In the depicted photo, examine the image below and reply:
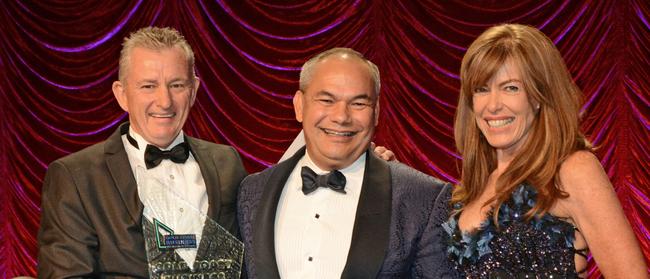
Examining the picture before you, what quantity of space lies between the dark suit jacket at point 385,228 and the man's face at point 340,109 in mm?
120

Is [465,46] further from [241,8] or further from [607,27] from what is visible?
[241,8]

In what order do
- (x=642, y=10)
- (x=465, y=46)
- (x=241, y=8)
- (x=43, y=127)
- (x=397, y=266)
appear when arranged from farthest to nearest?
(x=43, y=127), (x=241, y=8), (x=465, y=46), (x=642, y=10), (x=397, y=266)

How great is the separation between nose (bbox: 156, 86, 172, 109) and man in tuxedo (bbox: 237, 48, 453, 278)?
0.42 metres

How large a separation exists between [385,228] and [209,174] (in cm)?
73

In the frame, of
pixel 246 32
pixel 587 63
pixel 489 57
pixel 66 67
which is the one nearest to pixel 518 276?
pixel 489 57

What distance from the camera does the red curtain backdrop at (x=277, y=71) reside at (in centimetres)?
639

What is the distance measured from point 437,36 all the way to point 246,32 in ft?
5.54

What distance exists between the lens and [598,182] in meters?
2.43

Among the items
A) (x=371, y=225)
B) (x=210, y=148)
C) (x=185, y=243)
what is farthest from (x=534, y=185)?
(x=210, y=148)

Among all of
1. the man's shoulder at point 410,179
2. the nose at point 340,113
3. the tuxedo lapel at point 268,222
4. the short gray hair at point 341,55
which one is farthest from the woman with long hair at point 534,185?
the tuxedo lapel at point 268,222

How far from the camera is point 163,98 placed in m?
2.87

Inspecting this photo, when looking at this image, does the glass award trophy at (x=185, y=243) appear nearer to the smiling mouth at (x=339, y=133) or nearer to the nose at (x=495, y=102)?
the smiling mouth at (x=339, y=133)

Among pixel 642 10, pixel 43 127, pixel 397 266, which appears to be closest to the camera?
pixel 397 266

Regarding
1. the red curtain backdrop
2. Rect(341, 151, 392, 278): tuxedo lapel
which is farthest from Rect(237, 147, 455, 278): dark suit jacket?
the red curtain backdrop
